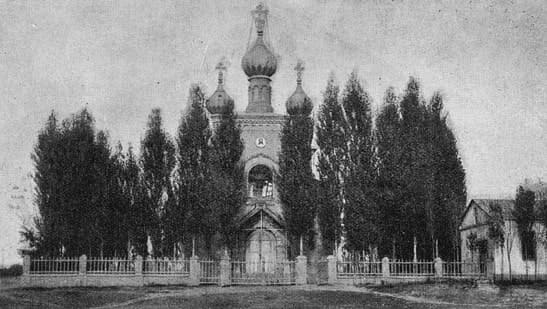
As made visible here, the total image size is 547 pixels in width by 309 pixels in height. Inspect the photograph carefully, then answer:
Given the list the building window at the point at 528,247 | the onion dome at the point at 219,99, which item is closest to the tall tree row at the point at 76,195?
the onion dome at the point at 219,99

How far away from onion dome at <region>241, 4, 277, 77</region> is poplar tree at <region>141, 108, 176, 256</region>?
6.11 meters

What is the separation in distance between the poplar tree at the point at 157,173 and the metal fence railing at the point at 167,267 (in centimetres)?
97

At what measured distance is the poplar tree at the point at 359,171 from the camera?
93.2 ft

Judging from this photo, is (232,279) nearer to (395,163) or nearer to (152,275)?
(152,275)

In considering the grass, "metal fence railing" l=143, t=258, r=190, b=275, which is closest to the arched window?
"metal fence railing" l=143, t=258, r=190, b=275

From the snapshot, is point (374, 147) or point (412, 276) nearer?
point (412, 276)

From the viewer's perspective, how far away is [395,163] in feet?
95.8

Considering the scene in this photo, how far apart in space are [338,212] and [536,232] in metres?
9.04

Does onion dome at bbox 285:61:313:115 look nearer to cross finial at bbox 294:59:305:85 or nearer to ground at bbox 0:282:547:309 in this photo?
cross finial at bbox 294:59:305:85

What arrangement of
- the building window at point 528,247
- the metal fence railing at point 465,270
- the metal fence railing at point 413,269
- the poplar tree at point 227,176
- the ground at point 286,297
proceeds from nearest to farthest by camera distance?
the ground at point 286,297, the metal fence railing at point 413,269, the metal fence railing at point 465,270, the poplar tree at point 227,176, the building window at point 528,247

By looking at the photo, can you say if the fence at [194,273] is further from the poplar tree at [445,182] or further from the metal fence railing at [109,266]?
the poplar tree at [445,182]

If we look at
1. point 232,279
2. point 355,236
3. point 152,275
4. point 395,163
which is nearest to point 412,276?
point 355,236

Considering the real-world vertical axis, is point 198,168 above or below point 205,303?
above

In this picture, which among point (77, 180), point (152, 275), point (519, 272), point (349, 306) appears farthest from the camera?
point (519, 272)
